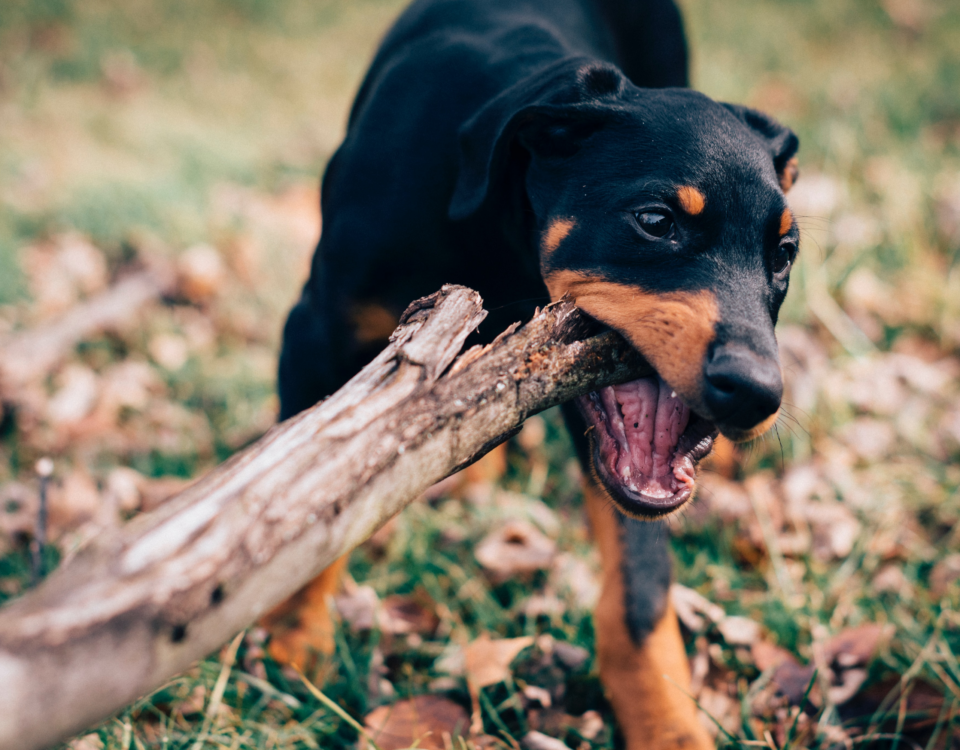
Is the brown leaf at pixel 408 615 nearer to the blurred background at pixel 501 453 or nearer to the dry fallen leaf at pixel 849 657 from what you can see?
the blurred background at pixel 501 453

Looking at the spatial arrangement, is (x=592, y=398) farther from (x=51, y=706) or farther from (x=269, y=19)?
(x=269, y=19)

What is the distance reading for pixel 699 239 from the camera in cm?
171

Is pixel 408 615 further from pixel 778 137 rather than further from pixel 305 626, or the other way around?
pixel 778 137

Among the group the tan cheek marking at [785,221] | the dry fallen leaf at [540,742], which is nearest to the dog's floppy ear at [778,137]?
the tan cheek marking at [785,221]

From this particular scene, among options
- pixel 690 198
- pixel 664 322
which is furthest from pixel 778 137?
pixel 664 322

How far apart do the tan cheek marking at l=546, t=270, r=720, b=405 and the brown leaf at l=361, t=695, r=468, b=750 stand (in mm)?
1001

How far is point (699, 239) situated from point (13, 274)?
324cm

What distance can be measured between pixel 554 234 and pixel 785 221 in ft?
1.80

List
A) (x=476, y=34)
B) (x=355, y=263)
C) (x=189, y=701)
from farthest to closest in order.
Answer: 1. (x=476, y=34)
2. (x=355, y=263)
3. (x=189, y=701)

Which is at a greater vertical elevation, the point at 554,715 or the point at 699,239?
the point at 699,239

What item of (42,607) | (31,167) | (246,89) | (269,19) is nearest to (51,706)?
(42,607)

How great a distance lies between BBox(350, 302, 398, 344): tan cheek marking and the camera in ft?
6.85

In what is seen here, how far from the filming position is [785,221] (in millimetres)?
1821

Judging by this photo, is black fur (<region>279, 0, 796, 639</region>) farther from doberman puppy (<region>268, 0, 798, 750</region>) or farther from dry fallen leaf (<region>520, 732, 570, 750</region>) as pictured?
dry fallen leaf (<region>520, 732, 570, 750</region>)
